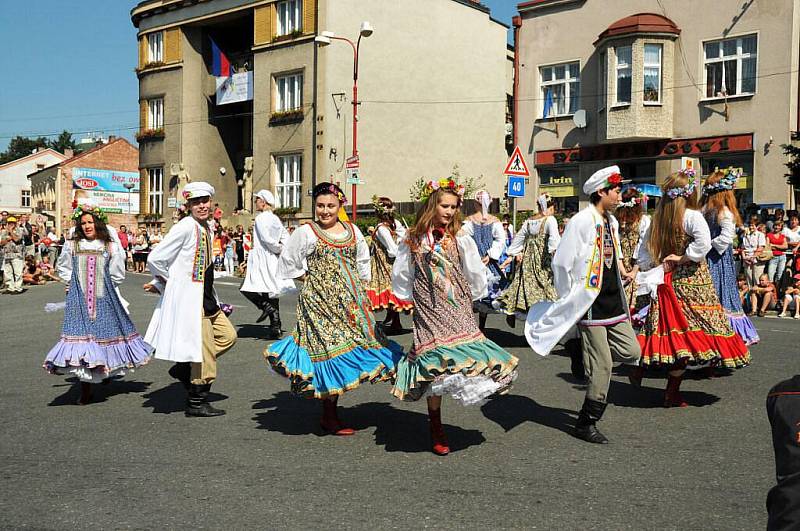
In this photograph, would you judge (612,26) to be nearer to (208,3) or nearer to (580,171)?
(580,171)

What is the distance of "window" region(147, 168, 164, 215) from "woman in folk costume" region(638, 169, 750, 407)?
38.5 m

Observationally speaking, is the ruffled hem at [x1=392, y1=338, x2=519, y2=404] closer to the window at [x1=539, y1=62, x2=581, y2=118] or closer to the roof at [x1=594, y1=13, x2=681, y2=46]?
the roof at [x1=594, y1=13, x2=681, y2=46]

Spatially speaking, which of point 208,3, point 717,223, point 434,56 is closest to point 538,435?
A: point 717,223

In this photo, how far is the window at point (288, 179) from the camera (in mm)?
35737

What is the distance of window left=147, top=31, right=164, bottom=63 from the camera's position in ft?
138

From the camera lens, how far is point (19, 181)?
8625 centimetres

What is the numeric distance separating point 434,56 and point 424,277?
3337cm

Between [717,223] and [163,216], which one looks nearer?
[717,223]

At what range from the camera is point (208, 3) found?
39344 millimetres

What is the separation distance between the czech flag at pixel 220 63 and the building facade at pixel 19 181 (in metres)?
50.8

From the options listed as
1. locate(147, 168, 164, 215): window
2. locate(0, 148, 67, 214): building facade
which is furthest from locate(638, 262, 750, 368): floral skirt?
locate(0, 148, 67, 214): building facade

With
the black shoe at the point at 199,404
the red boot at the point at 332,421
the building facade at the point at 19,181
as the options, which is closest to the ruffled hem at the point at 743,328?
the red boot at the point at 332,421

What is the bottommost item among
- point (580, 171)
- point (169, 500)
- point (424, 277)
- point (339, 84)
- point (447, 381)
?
point (169, 500)

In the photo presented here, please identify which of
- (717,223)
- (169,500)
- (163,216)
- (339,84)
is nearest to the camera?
(169,500)
